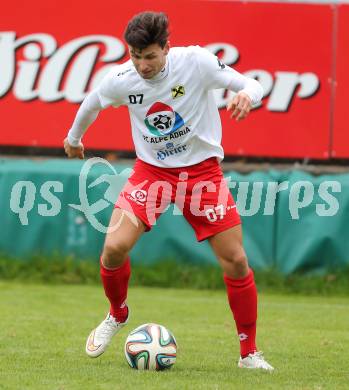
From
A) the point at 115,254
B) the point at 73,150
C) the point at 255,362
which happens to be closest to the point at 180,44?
the point at 73,150

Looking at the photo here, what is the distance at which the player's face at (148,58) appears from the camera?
5.89 m

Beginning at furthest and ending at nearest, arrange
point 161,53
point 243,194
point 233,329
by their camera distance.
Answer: point 243,194, point 233,329, point 161,53

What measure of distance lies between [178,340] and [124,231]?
5.45 feet

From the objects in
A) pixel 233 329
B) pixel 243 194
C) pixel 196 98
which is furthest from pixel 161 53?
pixel 243 194

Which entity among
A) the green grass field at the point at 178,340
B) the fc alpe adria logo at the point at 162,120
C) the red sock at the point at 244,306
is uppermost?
the fc alpe adria logo at the point at 162,120

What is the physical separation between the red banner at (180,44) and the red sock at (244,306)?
5.67 m

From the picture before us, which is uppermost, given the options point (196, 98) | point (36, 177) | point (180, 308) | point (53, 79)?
point (196, 98)

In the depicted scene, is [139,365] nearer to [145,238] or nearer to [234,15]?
[145,238]

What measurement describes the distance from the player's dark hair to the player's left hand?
21.8 inches

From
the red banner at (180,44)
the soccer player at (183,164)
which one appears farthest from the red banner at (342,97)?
the soccer player at (183,164)

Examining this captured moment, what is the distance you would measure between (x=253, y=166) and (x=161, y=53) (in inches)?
228

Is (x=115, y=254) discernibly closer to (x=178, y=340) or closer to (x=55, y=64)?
(x=178, y=340)

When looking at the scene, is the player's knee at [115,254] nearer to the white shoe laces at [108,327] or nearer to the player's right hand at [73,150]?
the white shoe laces at [108,327]

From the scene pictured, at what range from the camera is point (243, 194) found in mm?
10875
